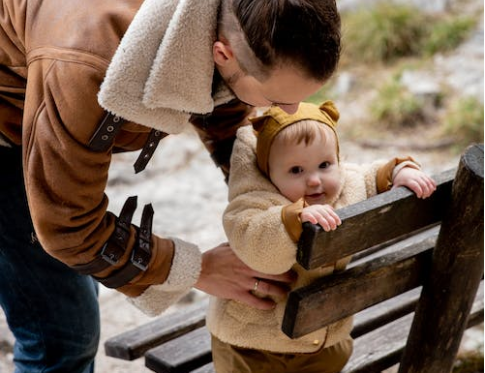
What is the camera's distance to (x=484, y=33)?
7.06 m

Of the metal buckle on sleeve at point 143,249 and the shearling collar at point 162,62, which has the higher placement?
the shearling collar at point 162,62

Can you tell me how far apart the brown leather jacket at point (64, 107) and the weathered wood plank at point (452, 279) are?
2.77 ft

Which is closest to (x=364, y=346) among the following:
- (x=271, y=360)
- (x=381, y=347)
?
(x=381, y=347)

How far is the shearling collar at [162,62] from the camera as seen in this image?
6.01ft

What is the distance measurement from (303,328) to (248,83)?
2.09 ft

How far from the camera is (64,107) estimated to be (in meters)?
1.84

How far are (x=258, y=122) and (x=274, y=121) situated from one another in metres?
0.06

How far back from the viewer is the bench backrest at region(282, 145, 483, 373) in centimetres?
195

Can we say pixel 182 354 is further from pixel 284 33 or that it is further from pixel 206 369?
pixel 284 33

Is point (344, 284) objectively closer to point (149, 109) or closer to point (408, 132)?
point (149, 109)

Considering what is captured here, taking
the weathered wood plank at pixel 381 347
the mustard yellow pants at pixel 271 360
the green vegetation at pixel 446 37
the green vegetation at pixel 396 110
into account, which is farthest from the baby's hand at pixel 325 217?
the green vegetation at pixel 446 37

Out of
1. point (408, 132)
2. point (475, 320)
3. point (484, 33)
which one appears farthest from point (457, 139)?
point (475, 320)

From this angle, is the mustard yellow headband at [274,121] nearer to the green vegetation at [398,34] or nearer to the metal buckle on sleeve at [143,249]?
the metal buckle on sleeve at [143,249]

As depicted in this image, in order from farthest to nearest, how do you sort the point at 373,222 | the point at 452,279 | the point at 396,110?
the point at 396,110 → the point at 452,279 → the point at 373,222
